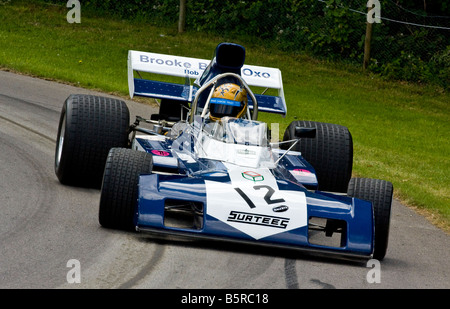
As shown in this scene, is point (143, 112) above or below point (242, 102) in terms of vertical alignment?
below

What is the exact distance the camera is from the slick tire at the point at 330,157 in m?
10.2

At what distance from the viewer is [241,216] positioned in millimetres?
7535

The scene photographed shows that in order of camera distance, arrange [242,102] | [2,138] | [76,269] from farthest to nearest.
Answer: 1. [2,138]
2. [242,102]
3. [76,269]

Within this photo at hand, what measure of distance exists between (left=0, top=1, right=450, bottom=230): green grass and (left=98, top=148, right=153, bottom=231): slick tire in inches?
180

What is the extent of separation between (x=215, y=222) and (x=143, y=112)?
8733 mm

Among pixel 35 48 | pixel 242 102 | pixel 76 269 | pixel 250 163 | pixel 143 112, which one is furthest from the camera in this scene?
pixel 35 48

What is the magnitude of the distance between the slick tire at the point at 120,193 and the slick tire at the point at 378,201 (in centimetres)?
208

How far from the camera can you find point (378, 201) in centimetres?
824

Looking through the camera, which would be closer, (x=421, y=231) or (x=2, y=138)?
(x=421, y=231)

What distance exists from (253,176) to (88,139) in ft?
7.60

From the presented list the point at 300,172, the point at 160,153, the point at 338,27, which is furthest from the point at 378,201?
the point at 338,27

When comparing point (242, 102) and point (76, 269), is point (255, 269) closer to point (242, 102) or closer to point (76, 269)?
point (76, 269)

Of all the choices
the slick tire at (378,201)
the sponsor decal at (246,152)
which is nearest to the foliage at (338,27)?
the sponsor decal at (246,152)
